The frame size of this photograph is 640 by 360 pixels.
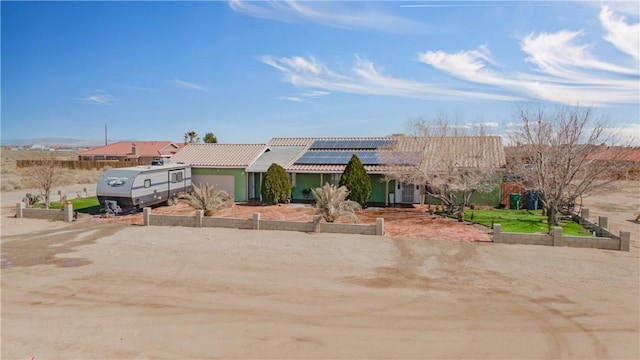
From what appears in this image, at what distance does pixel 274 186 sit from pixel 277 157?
187 inches

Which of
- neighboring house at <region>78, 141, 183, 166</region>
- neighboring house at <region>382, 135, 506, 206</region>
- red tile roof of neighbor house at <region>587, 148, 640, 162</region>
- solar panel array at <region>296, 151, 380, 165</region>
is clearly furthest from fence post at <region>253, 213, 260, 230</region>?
neighboring house at <region>78, 141, 183, 166</region>

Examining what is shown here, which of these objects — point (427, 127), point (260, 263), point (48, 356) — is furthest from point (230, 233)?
point (427, 127)

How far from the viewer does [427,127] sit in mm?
25562

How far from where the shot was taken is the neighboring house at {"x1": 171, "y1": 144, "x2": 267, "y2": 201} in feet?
99.9

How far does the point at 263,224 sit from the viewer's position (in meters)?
20.1

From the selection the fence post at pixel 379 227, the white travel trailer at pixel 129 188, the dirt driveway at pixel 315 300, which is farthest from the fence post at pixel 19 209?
the fence post at pixel 379 227

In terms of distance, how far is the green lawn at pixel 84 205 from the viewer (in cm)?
2601

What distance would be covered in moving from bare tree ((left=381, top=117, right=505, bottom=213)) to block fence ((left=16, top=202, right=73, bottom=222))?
59.0 ft

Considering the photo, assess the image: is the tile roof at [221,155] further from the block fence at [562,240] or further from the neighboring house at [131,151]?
the neighboring house at [131,151]

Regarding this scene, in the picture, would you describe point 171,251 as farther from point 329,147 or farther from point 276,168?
point 329,147

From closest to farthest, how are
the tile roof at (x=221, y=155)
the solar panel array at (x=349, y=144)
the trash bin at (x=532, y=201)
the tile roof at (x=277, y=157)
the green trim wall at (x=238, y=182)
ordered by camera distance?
the trash bin at (x=532, y=201) < the tile roof at (x=277, y=157) < the green trim wall at (x=238, y=182) < the tile roof at (x=221, y=155) < the solar panel array at (x=349, y=144)

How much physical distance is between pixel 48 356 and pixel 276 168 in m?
20.3

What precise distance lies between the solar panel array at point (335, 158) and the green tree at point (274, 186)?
2461 millimetres

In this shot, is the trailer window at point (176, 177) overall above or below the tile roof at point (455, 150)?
below
